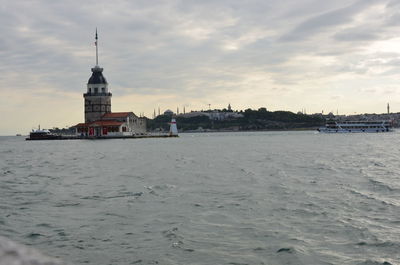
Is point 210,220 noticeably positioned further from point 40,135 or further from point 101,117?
point 40,135

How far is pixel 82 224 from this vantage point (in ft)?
59.0

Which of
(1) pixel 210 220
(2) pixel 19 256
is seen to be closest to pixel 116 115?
(1) pixel 210 220

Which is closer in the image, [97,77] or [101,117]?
[101,117]

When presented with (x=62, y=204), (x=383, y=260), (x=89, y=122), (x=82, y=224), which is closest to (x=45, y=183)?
(x=62, y=204)

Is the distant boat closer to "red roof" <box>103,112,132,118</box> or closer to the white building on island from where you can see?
the white building on island

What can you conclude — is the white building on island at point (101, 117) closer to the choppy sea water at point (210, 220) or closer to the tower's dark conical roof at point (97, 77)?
the tower's dark conical roof at point (97, 77)

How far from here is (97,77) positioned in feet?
584

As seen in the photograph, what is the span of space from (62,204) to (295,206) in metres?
12.5

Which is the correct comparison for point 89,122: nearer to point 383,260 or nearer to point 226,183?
point 226,183

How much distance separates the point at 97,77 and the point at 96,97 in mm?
9270

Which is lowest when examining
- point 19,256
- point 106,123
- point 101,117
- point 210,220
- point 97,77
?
point 210,220

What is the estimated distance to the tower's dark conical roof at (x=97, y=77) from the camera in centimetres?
17762

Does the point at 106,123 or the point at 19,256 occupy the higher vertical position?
the point at 106,123

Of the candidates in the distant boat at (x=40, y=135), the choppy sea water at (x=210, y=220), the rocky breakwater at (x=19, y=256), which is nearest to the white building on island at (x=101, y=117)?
the distant boat at (x=40, y=135)
